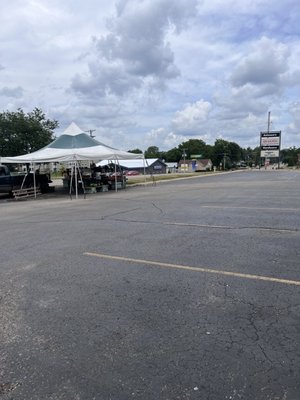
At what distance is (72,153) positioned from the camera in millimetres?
21672

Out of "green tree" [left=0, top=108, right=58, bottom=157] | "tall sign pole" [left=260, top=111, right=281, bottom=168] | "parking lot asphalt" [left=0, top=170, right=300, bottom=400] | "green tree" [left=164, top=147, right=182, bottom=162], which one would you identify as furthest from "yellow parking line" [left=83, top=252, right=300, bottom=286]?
"green tree" [left=164, top=147, right=182, bottom=162]

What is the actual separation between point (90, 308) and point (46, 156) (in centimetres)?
1820

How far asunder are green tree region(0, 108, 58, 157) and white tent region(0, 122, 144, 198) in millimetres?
22693

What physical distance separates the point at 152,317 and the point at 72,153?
18.3 meters

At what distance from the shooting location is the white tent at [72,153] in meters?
21.4

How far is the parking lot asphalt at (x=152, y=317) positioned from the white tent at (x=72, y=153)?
13211 millimetres

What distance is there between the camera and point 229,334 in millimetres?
3879

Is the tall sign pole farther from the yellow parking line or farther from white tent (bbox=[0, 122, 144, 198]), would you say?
the yellow parking line

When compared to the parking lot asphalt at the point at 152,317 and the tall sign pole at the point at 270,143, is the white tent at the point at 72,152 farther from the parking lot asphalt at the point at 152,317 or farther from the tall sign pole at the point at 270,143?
the tall sign pole at the point at 270,143

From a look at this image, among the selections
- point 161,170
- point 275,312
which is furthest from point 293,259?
point 161,170

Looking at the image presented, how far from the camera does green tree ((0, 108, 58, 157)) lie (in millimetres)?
46062

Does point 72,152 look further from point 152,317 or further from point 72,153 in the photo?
point 152,317

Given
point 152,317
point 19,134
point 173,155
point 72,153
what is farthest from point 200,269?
point 173,155

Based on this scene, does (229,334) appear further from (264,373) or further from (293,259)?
(293,259)
